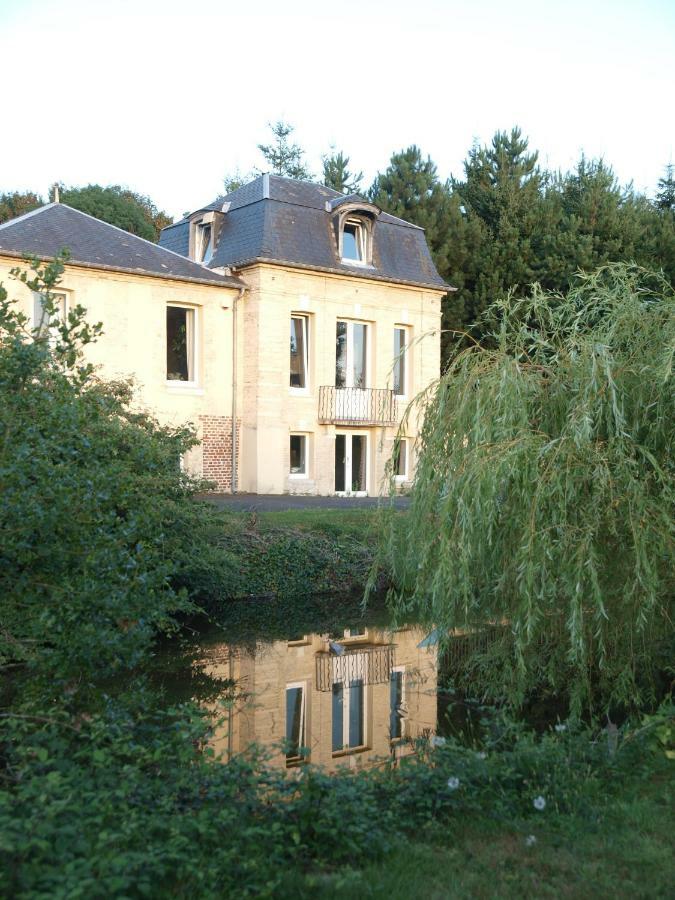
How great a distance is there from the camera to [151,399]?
22.5 meters

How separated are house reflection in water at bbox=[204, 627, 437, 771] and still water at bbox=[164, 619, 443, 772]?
1 cm

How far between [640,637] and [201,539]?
663 centimetres

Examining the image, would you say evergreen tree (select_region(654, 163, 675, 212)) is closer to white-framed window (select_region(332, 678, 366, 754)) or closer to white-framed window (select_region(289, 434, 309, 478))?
white-framed window (select_region(289, 434, 309, 478))

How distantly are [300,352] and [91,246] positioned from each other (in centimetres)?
606

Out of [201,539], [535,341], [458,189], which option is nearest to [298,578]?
[201,539]

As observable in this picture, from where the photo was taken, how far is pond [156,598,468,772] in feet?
24.5

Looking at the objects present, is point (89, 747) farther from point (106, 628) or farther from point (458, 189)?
point (458, 189)

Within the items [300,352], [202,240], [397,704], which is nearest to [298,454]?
[300,352]

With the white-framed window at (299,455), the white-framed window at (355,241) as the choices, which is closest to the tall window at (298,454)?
the white-framed window at (299,455)

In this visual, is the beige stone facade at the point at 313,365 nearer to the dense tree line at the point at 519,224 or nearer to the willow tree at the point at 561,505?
the dense tree line at the point at 519,224

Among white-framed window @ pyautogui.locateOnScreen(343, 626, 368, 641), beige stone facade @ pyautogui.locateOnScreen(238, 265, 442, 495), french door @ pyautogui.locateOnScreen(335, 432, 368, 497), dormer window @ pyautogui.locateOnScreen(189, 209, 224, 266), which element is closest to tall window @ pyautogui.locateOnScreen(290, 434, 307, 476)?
beige stone facade @ pyautogui.locateOnScreen(238, 265, 442, 495)

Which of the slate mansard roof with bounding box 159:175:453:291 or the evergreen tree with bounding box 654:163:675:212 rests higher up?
the evergreen tree with bounding box 654:163:675:212

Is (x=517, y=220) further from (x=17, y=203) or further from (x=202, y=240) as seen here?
(x=17, y=203)

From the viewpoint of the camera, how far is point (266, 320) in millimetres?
23641
